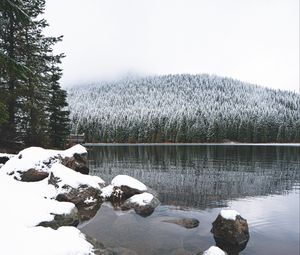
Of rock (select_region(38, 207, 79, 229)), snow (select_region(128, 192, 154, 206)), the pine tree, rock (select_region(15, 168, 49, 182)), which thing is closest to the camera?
rock (select_region(38, 207, 79, 229))

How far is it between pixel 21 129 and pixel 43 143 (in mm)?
2789

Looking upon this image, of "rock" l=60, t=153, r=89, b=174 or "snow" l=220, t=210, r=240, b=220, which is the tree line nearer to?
"rock" l=60, t=153, r=89, b=174

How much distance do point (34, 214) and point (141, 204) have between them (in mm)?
8797

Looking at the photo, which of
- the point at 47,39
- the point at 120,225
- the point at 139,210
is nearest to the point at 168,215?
the point at 139,210

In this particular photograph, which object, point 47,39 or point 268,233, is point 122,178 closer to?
point 268,233

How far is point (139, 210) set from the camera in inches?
784

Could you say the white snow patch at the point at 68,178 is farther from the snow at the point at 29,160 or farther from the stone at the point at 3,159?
the stone at the point at 3,159

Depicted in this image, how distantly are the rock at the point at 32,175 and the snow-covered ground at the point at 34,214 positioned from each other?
458 mm

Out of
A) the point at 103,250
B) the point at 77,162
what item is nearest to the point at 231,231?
the point at 103,250

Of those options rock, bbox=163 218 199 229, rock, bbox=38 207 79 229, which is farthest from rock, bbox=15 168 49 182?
rock, bbox=163 218 199 229

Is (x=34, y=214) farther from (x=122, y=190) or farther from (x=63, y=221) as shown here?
(x=122, y=190)

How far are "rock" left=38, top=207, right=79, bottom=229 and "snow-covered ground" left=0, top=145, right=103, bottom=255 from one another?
0.18 m

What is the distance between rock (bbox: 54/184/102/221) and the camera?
18844 mm

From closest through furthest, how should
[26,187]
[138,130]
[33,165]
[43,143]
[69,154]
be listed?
[26,187] < [33,165] < [69,154] < [43,143] < [138,130]
